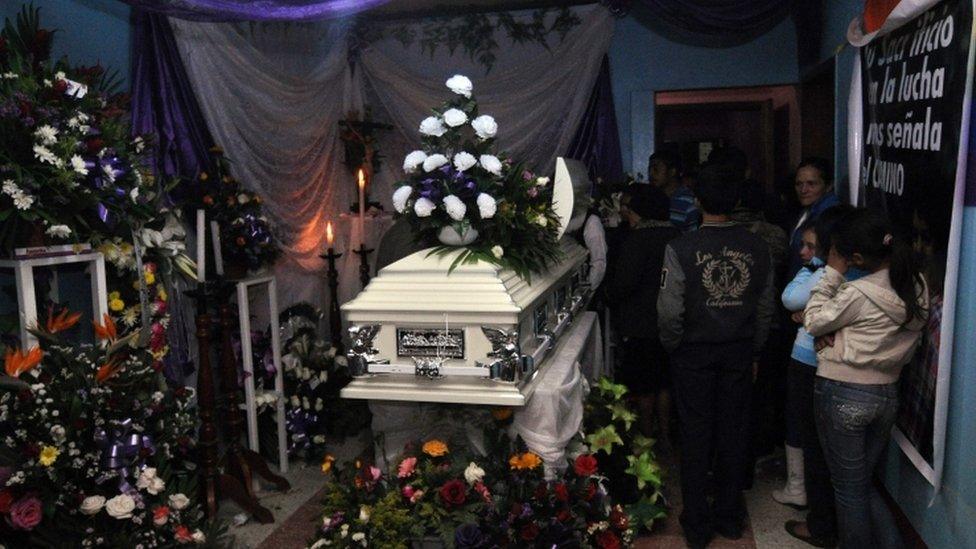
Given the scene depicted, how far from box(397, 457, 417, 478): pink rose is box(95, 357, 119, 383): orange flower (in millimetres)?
933

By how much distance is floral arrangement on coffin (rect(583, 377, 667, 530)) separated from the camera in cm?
283

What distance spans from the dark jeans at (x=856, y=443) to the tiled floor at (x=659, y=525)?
1.37 feet

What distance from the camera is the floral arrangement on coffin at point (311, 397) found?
3.64 m

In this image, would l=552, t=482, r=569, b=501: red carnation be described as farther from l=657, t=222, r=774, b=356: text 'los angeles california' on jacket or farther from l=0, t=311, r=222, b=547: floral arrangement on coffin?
l=0, t=311, r=222, b=547: floral arrangement on coffin

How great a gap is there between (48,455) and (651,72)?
4.38 m

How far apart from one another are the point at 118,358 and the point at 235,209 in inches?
46.7

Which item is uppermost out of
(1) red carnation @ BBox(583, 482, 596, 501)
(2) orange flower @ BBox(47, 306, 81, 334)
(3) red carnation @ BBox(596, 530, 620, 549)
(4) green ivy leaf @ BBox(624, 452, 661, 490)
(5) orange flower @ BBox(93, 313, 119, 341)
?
(2) orange flower @ BBox(47, 306, 81, 334)

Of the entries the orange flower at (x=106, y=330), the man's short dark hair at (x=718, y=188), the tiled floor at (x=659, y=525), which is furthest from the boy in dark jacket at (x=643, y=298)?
the orange flower at (x=106, y=330)

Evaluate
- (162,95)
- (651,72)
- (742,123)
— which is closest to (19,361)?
(162,95)

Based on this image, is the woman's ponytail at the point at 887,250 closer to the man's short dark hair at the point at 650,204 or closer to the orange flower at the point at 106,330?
the man's short dark hair at the point at 650,204

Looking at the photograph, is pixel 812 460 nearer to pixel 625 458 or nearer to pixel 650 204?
pixel 625 458

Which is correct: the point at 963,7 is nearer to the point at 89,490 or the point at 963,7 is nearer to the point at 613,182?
the point at 89,490

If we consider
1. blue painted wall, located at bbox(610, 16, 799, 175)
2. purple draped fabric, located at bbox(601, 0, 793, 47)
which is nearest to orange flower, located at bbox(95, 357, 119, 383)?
purple draped fabric, located at bbox(601, 0, 793, 47)

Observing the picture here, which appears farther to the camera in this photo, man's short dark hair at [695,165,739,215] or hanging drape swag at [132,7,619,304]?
hanging drape swag at [132,7,619,304]
